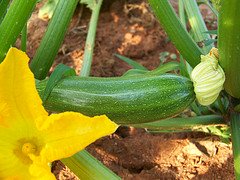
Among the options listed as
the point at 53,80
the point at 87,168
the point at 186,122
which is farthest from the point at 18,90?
the point at 186,122

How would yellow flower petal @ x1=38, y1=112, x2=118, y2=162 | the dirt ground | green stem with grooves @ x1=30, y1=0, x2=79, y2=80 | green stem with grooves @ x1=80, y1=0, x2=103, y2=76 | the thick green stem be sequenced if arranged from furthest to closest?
green stem with grooves @ x1=80, y1=0, x2=103, y2=76, the dirt ground, green stem with grooves @ x1=30, y1=0, x2=79, y2=80, the thick green stem, yellow flower petal @ x1=38, y1=112, x2=118, y2=162

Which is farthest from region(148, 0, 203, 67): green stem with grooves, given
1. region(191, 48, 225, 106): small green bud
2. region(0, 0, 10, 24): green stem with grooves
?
region(0, 0, 10, 24): green stem with grooves

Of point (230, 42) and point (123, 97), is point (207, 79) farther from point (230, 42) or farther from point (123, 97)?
point (123, 97)

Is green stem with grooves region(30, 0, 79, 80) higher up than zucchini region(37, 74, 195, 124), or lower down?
higher up

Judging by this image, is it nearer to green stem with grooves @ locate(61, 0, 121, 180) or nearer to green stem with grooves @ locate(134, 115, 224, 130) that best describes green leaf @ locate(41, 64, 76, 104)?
green stem with grooves @ locate(61, 0, 121, 180)

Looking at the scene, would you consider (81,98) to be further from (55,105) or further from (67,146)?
(67,146)

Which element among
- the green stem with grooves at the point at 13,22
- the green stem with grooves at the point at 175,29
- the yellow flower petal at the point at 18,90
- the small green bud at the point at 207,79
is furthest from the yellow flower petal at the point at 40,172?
the green stem with grooves at the point at 175,29
